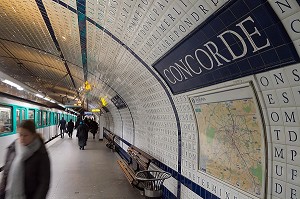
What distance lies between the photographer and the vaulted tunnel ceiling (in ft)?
10.6

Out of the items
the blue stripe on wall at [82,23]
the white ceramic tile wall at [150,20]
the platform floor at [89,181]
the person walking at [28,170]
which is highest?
the blue stripe on wall at [82,23]

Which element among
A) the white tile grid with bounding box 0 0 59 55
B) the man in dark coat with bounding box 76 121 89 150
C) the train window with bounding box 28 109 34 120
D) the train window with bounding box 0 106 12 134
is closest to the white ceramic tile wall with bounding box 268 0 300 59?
the white tile grid with bounding box 0 0 59 55

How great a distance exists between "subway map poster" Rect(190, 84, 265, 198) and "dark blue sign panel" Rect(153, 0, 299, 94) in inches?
9.5

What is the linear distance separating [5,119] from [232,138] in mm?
7908

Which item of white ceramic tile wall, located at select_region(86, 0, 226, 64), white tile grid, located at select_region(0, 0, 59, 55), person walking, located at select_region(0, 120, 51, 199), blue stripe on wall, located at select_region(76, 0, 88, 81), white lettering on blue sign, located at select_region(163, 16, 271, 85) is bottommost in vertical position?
person walking, located at select_region(0, 120, 51, 199)

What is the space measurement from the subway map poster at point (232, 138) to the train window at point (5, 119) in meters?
6.72

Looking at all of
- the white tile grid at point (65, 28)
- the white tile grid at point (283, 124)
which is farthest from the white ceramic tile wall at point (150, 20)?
the white tile grid at point (283, 124)

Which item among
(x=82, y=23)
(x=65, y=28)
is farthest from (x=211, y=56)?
(x=65, y=28)

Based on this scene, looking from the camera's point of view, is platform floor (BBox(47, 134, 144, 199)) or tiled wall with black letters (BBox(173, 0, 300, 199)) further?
platform floor (BBox(47, 134, 144, 199))

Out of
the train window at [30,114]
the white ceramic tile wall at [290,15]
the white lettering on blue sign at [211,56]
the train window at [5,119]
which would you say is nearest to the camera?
the white ceramic tile wall at [290,15]

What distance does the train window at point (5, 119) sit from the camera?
27.4ft

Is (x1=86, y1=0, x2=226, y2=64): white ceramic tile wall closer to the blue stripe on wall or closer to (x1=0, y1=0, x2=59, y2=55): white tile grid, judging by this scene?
the blue stripe on wall

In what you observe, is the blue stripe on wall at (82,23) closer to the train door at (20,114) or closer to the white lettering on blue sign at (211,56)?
the white lettering on blue sign at (211,56)

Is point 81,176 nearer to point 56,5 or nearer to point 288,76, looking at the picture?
point 56,5
